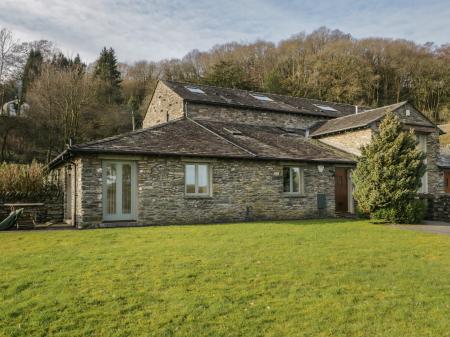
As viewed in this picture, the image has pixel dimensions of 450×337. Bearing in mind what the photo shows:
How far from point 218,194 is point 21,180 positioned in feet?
25.6

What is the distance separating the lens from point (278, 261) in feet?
24.3

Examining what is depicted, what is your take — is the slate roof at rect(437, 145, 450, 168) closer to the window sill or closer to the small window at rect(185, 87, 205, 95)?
the window sill

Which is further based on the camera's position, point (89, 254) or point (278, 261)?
point (89, 254)

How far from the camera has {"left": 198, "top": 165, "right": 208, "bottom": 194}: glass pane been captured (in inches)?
584

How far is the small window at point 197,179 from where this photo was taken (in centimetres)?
1460

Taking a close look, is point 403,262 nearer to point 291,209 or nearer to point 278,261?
point 278,261

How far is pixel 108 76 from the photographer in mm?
47219

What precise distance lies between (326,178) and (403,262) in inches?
A: 397

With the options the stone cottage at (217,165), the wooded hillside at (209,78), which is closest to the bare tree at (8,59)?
the wooded hillside at (209,78)

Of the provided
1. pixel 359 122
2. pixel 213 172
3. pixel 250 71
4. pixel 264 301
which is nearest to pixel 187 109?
pixel 213 172

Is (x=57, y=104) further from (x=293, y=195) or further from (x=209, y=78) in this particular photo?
(x=293, y=195)

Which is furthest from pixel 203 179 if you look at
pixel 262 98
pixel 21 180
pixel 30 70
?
pixel 30 70

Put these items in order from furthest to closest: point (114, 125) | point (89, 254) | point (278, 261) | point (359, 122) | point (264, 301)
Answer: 1. point (114, 125)
2. point (359, 122)
3. point (89, 254)
4. point (278, 261)
5. point (264, 301)

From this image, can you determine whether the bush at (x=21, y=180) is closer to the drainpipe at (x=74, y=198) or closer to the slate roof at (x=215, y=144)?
the slate roof at (x=215, y=144)
